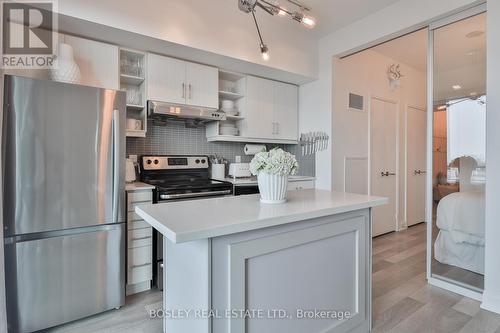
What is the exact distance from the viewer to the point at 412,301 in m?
2.24

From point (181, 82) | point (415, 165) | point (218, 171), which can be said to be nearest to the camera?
point (181, 82)

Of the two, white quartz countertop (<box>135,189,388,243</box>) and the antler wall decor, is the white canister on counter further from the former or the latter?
the antler wall decor

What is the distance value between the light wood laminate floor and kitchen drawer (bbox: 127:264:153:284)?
0.47ft

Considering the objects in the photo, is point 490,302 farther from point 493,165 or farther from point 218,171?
point 218,171

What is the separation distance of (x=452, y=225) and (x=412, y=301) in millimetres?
866

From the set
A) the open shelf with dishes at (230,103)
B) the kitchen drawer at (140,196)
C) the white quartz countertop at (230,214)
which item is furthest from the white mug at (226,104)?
the white quartz countertop at (230,214)

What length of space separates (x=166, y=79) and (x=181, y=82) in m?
0.16

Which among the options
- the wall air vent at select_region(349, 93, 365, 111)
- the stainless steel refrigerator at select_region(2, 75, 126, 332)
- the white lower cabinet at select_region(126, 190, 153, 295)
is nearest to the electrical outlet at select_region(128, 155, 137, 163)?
the white lower cabinet at select_region(126, 190, 153, 295)

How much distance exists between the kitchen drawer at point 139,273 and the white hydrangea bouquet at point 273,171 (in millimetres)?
1465

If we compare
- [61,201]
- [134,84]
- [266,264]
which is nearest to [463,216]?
[266,264]

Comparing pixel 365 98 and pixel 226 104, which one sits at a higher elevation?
pixel 365 98

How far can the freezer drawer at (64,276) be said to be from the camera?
1768mm

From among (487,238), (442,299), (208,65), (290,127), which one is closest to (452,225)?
(487,238)

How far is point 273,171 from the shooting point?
1.53 metres
